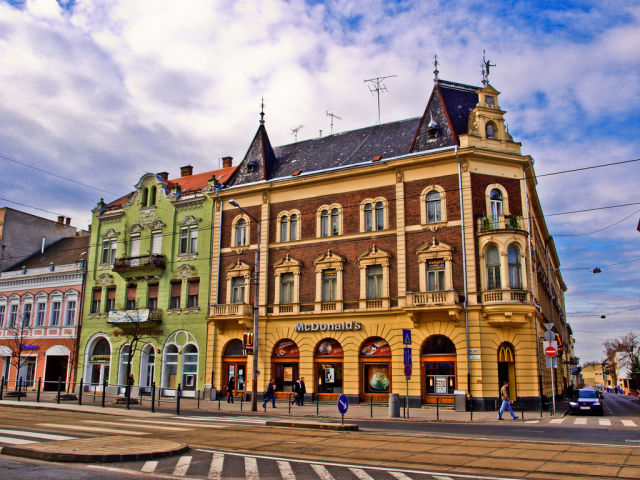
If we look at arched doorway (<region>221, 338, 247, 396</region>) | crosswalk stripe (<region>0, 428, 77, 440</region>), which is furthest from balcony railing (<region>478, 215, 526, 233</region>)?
crosswalk stripe (<region>0, 428, 77, 440</region>)

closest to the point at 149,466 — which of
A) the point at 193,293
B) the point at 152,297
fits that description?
the point at 193,293

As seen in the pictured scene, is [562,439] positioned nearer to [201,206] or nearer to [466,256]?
[466,256]

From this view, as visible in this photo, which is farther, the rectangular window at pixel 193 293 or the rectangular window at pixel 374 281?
the rectangular window at pixel 193 293

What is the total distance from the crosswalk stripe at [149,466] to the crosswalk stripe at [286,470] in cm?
229

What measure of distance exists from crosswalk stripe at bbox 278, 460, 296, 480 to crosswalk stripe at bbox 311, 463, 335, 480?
0.46 m

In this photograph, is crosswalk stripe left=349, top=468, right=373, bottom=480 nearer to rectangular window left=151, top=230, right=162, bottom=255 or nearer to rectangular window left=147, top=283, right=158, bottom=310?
rectangular window left=147, top=283, right=158, bottom=310

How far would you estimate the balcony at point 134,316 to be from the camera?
127 ft

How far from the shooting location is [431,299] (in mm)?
29109

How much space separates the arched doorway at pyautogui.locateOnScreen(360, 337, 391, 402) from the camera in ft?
101

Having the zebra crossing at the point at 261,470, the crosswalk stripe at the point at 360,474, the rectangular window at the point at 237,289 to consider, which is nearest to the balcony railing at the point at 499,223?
the rectangular window at the point at 237,289

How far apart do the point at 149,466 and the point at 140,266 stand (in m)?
31.2

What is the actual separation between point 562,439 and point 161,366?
28.8m

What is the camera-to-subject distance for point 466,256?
29.3m

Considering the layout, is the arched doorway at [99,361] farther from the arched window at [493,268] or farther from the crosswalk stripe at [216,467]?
the crosswalk stripe at [216,467]
